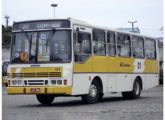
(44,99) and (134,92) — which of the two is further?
(134,92)

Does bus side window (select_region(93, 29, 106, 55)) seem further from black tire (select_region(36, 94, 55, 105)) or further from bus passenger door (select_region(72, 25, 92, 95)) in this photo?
black tire (select_region(36, 94, 55, 105))

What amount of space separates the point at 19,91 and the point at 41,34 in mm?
2182

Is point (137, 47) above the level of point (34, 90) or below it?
above

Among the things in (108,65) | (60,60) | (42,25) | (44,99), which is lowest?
(44,99)

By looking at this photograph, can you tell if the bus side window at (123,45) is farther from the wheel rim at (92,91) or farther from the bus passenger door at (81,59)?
the wheel rim at (92,91)

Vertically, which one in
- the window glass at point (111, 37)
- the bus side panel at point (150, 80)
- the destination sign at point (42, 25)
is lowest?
the bus side panel at point (150, 80)

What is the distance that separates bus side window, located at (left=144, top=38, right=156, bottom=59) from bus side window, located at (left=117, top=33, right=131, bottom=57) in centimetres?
217

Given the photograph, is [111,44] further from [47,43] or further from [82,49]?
[47,43]

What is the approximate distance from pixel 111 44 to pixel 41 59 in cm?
402

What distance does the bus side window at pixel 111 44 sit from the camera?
20078 mm

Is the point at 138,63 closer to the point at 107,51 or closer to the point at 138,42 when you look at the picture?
the point at 138,42

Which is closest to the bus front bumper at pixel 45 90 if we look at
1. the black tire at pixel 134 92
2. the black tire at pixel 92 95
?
the black tire at pixel 92 95

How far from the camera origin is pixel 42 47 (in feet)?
57.0

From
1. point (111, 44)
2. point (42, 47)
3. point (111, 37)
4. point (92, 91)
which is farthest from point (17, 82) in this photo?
point (111, 37)
